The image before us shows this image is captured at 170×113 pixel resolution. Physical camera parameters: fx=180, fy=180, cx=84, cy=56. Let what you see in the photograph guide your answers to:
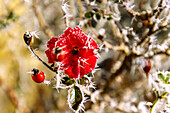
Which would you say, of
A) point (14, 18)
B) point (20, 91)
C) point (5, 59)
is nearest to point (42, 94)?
point (20, 91)

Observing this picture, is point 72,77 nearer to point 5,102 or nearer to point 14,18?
point 14,18

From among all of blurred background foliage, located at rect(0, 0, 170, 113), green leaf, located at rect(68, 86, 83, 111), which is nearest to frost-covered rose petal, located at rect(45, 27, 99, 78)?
green leaf, located at rect(68, 86, 83, 111)

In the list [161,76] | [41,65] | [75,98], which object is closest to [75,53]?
[75,98]

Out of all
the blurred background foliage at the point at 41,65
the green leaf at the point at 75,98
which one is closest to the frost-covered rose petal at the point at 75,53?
the green leaf at the point at 75,98

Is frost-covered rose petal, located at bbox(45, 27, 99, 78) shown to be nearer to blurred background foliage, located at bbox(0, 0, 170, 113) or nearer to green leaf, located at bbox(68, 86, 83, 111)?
green leaf, located at bbox(68, 86, 83, 111)

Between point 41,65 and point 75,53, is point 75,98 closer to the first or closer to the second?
point 75,53

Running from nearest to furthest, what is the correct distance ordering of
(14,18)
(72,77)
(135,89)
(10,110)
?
(72,77), (14,18), (135,89), (10,110)

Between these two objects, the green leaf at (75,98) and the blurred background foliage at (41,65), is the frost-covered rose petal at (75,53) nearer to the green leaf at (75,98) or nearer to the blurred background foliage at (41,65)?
the green leaf at (75,98)
